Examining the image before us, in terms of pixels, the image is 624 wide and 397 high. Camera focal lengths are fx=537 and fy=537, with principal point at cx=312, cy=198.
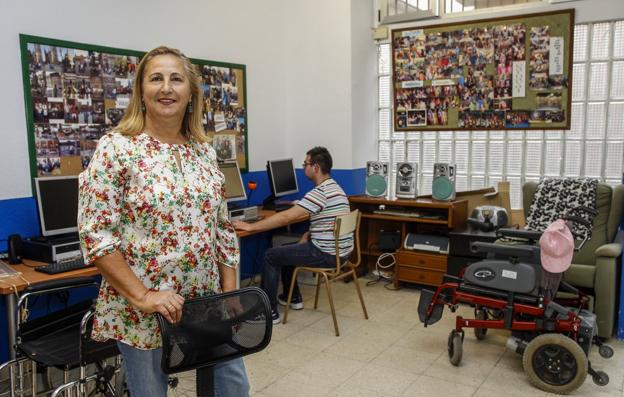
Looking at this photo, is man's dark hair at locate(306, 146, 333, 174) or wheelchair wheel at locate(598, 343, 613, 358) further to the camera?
man's dark hair at locate(306, 146, 333, 174)

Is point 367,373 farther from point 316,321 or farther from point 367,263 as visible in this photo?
point 367,263

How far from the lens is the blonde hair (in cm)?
146

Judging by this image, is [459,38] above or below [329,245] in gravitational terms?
above

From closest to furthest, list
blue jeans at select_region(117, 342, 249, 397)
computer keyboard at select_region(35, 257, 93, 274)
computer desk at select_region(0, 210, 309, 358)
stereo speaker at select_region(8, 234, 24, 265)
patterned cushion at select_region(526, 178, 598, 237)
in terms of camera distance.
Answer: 1. blue jeans at select_region(117, 342, 249, 397)
2. computer desk at select_region(0, 210, 309, 358)
3. computer keyboard at select_region(35, 257, 93, 274)
4. stereo speaker at select_region(8, 234, 24, 265)
5. patterned cushion at select_region(526, 178, 598, 237)

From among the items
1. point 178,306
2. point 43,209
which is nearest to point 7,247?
point 43,209

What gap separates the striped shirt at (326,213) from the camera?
3674mm

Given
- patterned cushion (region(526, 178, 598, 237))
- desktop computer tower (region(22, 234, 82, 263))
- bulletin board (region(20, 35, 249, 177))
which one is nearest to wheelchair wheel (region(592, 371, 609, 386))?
patterned cushion (region(526, 178, 598, 237))

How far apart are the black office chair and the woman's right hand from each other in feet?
2.89

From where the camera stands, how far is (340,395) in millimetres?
2754

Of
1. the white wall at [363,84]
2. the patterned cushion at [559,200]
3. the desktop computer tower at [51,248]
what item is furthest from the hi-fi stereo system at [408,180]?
the desktop computer tower at [51,248]

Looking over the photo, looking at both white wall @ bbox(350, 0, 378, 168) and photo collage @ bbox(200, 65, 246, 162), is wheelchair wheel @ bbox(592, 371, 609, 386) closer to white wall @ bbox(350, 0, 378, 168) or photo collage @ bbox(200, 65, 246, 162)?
white wall @ bbox(350, 0, 378, 168)

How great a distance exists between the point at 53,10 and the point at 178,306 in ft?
8.82

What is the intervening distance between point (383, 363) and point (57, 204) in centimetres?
206

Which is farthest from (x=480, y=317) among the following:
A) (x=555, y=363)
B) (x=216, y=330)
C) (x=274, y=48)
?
(x=274, y=48)
